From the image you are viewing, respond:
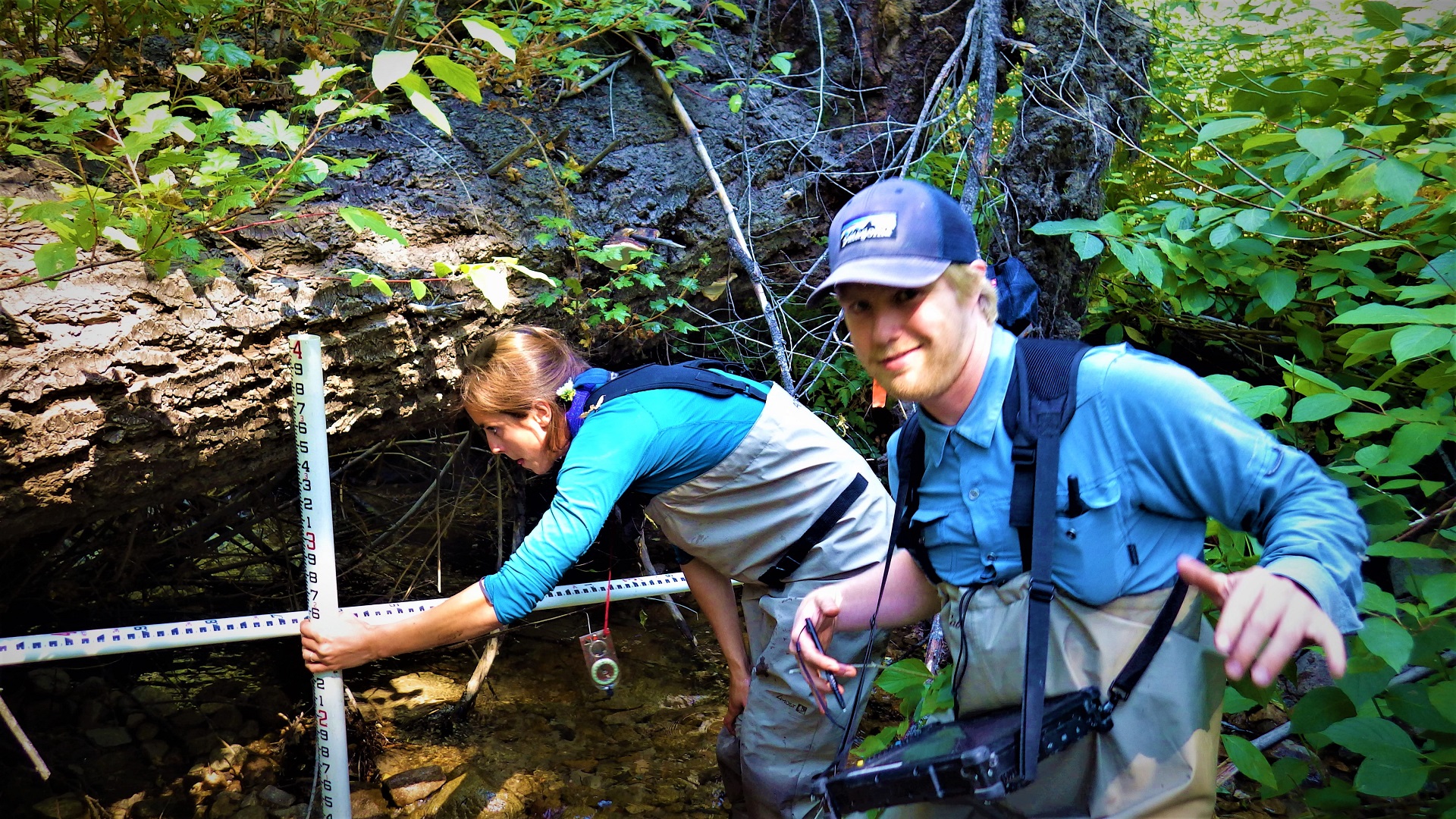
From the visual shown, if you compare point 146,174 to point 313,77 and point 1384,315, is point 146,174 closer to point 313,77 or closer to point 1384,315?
point 313,77

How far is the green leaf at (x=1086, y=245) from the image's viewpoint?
3006 mm

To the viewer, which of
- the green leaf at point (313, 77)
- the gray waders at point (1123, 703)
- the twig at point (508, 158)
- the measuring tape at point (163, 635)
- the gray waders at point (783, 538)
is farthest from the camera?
the twig at point (508, 158)

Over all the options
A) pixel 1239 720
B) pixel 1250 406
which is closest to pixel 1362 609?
pixel 1250 406

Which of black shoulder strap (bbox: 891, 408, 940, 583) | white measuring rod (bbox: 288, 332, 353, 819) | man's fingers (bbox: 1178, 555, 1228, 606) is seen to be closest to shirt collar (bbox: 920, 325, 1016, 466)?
black shoulder strap (bbox: 891, 408, 940, 583)

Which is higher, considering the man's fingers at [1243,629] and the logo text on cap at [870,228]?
the logo text on cap at [870,228]

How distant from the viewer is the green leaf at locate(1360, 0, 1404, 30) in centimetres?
252

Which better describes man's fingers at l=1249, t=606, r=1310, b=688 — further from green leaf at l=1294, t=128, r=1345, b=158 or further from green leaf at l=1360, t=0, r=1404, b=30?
green leaf at l=1360, t=0, r=1404, b=30

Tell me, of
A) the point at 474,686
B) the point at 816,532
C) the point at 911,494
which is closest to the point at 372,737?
the point at 474,686

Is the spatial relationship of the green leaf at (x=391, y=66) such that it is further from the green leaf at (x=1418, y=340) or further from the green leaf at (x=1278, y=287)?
the green leaf at (x=1278, y=287)

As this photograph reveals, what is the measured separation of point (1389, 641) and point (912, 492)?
103 centimetres

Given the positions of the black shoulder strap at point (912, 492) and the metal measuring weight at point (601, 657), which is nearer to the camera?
the black shoulder strap at point (912, 492)

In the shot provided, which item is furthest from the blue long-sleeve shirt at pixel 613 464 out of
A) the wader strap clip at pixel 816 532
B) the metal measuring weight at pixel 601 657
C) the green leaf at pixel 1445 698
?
the green leaf at pixel 1445 698

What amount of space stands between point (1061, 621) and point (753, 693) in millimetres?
1633

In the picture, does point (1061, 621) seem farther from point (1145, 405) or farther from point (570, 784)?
point (570, 784)
